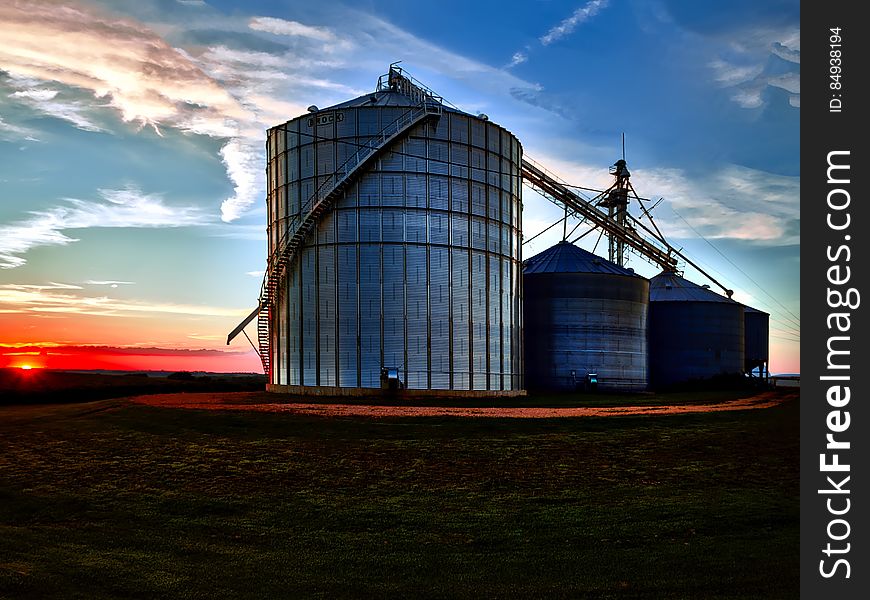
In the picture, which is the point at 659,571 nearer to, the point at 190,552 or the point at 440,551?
the point at 440,551

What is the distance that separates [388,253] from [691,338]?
38.8 metres

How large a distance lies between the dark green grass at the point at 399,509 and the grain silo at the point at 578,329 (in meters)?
33.2

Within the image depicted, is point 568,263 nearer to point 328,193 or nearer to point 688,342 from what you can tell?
point 688,342

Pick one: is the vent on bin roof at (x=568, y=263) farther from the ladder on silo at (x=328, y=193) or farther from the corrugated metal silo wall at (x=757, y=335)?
the corrugated metal silo wall at (x=757, y=335)

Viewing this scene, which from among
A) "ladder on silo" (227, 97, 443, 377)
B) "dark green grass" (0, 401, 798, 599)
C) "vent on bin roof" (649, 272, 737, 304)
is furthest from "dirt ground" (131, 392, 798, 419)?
"vent on bin roof" (649, 272, 737, 304)

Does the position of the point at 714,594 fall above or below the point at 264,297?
below

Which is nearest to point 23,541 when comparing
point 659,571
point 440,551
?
point 440,551

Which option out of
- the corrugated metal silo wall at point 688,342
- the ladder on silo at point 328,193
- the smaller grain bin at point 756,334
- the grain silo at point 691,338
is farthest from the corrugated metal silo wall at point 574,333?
the smaller grain bin at point 756,334

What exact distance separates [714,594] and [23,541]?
1326 centimetres

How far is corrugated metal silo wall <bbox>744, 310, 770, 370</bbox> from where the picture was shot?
296 feet

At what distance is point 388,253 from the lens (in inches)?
1932

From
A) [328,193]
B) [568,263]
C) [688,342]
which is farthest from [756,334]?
[328,193]

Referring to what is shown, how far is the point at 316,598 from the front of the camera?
41.8ft

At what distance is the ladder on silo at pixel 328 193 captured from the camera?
49.6 meters
